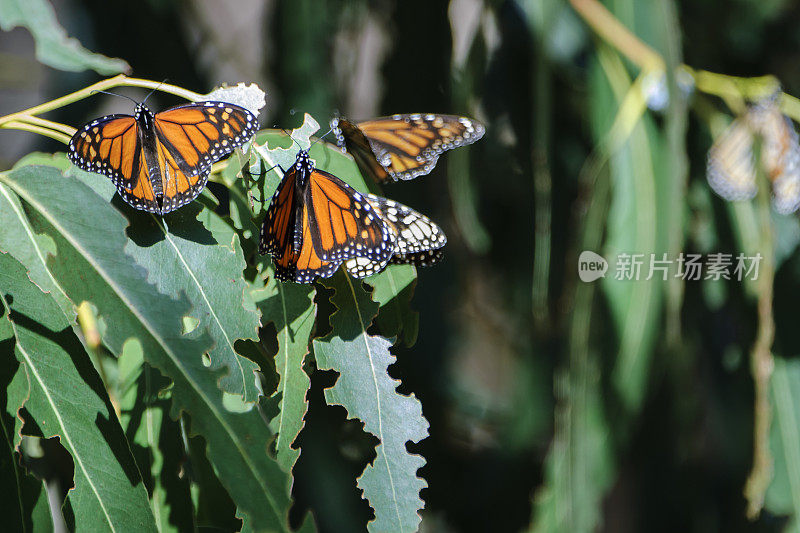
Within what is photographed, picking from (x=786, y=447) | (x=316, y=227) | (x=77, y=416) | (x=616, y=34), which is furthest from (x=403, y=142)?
(x=786, y=447)

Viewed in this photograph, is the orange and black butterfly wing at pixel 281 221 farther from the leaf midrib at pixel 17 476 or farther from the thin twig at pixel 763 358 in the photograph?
the thin twig at pixel 763 358

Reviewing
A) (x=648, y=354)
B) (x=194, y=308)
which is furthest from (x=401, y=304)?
(x=648, y=354)

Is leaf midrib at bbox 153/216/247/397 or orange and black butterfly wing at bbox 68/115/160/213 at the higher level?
orange and black butterfly wing at bbox 68/115/160/213

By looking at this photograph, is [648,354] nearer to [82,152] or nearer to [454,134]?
[454,134]

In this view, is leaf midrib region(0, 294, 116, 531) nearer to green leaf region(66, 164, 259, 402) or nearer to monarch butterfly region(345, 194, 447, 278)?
green leaf region(66, 164, 259, 402)

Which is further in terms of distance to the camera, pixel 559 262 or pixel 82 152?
pixel 559 262

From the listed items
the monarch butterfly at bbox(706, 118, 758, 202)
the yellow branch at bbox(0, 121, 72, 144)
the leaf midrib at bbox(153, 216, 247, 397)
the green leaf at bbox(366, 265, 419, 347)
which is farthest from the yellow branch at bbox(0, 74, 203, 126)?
the monarch butterfly at bbox(706, 118, 758, 202)

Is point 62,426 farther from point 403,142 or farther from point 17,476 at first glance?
point 403,142
